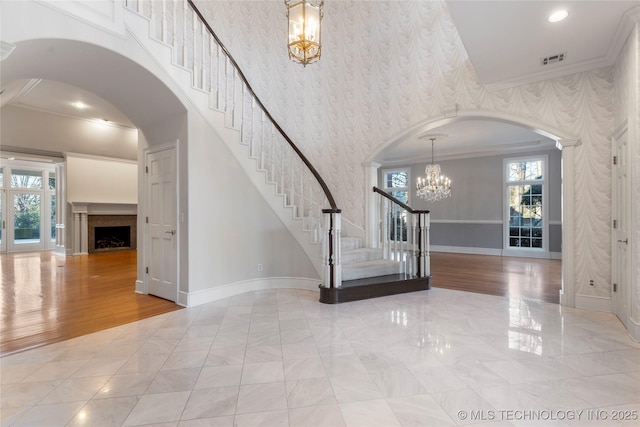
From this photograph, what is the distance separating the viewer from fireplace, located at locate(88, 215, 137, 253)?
9289 mm

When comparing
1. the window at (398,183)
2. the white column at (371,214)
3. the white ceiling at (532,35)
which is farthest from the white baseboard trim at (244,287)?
the window at (398,183)

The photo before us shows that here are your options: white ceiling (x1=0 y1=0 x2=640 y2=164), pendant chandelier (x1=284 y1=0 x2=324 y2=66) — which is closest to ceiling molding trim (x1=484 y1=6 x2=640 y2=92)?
white ceiling (x1=0 y1=0 x2=640 y2=164)

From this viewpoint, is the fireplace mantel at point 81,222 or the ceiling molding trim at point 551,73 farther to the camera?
the fireplace mantel at point 81,222

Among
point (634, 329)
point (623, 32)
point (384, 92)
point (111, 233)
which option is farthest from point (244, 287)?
point (111, 233)

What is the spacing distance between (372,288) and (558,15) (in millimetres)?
3636

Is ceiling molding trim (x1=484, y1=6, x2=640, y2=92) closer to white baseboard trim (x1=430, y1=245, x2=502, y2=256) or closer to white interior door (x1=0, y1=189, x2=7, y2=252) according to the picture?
white baseboard trim (x1=430, y1=245, x2=502, y2=256)

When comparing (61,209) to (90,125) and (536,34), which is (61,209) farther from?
(536,34)

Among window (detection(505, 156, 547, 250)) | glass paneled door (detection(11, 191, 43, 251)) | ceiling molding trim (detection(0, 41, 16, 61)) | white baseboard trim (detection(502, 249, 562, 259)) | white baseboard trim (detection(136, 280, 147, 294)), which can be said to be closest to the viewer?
ceiling molding trim (detection(0, 41, 16, 61))

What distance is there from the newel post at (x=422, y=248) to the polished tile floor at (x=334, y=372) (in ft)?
4.42

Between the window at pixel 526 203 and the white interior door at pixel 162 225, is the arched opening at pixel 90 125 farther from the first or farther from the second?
the window at pixel 526 203

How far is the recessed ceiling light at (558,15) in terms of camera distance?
289 cm

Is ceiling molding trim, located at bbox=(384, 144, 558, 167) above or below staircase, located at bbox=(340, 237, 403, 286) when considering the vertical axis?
above

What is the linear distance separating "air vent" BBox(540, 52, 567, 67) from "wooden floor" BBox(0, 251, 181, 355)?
554 centimetres

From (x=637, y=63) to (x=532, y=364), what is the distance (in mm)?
2888
